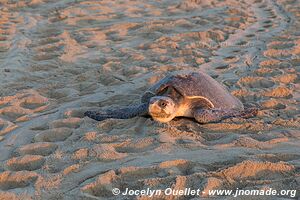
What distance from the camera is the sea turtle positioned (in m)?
3.50

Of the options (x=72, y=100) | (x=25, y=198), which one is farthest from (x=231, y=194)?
(x=72, y=100)

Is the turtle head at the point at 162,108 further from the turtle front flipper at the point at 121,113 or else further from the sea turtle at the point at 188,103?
the turtle front flipper at the point at 121,113

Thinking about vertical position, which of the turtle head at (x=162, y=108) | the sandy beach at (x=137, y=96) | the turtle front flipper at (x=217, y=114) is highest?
the turtle head at (x=162, y=108)

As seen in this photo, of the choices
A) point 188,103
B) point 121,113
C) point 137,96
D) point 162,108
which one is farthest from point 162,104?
point 137,96

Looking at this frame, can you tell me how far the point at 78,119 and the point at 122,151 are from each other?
752 mm

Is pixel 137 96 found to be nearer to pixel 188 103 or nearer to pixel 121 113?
pixel 121 113

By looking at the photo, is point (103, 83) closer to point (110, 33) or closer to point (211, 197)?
point (110, 33)

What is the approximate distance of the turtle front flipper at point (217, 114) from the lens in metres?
3.50

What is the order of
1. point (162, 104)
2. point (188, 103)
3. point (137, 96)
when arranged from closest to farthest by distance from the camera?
1. point (162, 104)
2. point (188, 103)
3. point (137, 96)

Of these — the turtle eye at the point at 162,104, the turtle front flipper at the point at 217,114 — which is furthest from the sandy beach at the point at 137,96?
the turtle eye at the point at 162,104

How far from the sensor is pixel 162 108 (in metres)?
3.39

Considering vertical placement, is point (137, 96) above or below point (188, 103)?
below

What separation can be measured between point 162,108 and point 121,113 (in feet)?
1.54

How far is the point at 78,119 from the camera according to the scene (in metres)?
3.76
